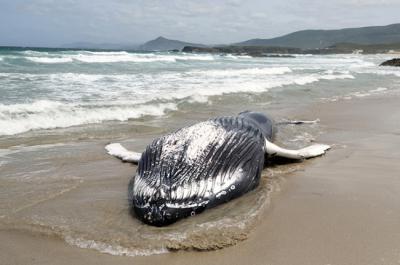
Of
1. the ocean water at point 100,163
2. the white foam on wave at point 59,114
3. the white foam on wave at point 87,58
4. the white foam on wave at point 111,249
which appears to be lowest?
the white foam on wave at point 111,249

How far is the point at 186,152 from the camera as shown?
4.58 metres

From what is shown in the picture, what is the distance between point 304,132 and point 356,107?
14.2 ft

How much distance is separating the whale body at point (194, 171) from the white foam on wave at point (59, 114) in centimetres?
436

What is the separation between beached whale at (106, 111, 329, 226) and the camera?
403 cm

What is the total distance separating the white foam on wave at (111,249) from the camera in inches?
138

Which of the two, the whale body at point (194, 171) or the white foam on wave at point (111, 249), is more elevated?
the whale body at point (194, 171)

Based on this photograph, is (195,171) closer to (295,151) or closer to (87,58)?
(295,151)

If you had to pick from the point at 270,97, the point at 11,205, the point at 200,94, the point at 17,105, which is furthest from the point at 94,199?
the point at 270,97

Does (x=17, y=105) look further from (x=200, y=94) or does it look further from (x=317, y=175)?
(x=317, y=175)

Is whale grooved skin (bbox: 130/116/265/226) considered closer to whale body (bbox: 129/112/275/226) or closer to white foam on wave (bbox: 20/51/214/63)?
whale body (bbox: 129/112/275/226)

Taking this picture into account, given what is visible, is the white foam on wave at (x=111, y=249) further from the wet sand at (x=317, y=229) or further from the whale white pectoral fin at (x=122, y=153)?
the whale white pectoral fin at (x=122, y=153)

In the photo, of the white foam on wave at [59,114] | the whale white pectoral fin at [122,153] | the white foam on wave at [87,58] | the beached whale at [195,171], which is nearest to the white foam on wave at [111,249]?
the beached whale at [195,171]

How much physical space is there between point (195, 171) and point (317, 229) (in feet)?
3.98

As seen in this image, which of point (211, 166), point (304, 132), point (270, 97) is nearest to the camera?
point (211, 166)
